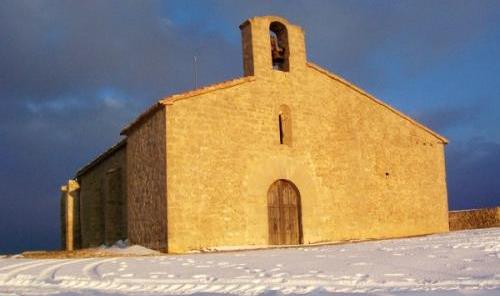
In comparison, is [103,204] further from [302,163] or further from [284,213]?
[302,163]

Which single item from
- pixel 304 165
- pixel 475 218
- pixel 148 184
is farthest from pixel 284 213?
pixel 475 218

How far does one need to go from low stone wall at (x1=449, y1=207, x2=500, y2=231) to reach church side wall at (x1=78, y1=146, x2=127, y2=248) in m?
13.0

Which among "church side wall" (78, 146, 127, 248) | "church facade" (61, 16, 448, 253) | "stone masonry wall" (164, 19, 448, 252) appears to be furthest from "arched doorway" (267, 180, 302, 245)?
"church side wall" (78, 146, 127, 248)

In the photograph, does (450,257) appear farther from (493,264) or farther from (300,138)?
(300,138)

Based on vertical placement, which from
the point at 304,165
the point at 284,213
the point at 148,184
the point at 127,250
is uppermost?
the point at 304,165

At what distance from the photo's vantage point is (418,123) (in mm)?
20812

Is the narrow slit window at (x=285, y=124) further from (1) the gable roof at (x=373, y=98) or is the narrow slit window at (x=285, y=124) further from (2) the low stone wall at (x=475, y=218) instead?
(2) the low stone wall at (x=475, y=218)

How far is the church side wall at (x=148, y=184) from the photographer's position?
1541 cm

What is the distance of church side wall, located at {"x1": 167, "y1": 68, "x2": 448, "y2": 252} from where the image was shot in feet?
50.8

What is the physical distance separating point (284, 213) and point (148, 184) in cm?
416

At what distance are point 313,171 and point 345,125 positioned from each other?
2.25 metres

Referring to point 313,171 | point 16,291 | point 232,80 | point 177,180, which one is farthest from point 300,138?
point 16,291

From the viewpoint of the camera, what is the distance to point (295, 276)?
737 cm

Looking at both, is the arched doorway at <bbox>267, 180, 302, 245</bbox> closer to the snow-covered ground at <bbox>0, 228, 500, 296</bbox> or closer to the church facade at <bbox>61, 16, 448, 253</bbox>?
the church facade at <bbox>61, 16, 448, 253</bbox>
